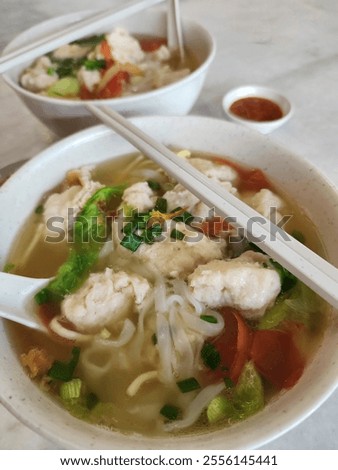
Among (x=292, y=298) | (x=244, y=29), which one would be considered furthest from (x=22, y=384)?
(x=244, y=29)

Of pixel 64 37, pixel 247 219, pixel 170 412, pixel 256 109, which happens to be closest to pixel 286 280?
pixel 247 219

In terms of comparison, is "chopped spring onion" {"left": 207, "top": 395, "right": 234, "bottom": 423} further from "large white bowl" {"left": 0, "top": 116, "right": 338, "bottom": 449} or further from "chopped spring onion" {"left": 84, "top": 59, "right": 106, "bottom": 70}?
"chopped spring onion" {"left": 84, "top": 59, "right": 106, "bottom": 70}

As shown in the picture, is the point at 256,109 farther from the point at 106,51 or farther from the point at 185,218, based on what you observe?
the point at 185,218

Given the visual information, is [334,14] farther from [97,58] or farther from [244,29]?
[97,58]

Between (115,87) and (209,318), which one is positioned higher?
(115,87)

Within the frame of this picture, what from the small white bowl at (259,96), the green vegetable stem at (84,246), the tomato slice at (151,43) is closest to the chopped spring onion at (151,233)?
the green vegetable stem at (84,246)

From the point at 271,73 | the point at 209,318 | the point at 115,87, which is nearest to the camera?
the point at 209,318

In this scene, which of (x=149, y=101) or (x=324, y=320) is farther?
(x=149, y=101)
